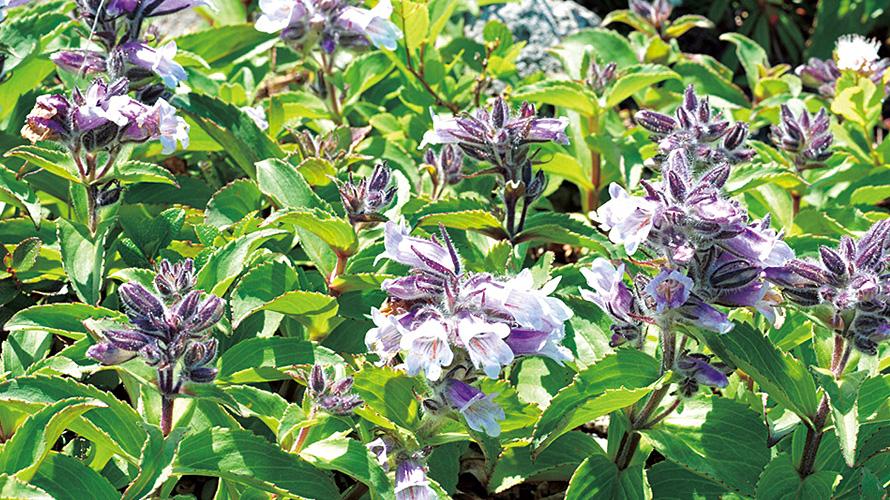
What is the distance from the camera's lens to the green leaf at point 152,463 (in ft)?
5.79

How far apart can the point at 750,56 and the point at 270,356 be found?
3342mm

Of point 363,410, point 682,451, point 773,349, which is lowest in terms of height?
point 682,451

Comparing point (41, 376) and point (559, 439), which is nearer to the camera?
point (41, 376)

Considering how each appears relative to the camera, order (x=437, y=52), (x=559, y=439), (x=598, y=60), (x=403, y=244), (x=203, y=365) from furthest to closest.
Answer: (x=437, y=52) < (x=598, y=60) < (x=559, y=439) < (x=203, y=365) < (x=403, y=244)

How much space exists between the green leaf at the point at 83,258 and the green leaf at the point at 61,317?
13 cm

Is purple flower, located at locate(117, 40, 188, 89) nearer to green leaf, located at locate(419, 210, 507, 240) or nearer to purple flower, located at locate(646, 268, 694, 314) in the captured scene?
green leaf, located at locate(419, 210, 507, 240)

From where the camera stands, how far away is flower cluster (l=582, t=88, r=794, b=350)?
66.0 inches

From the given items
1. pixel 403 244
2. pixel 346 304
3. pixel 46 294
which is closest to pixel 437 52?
pixel 346 304

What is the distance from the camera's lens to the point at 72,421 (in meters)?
1.79

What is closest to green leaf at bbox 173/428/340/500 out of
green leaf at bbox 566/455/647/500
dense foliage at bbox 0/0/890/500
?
dense foliage at bbox 0/0/890/500

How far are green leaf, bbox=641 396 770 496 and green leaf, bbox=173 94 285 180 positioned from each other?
1.77 metres

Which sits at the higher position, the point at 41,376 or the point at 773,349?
the point at 773,349

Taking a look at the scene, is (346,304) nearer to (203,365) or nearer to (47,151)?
(203,365)

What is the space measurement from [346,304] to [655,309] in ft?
3.57
